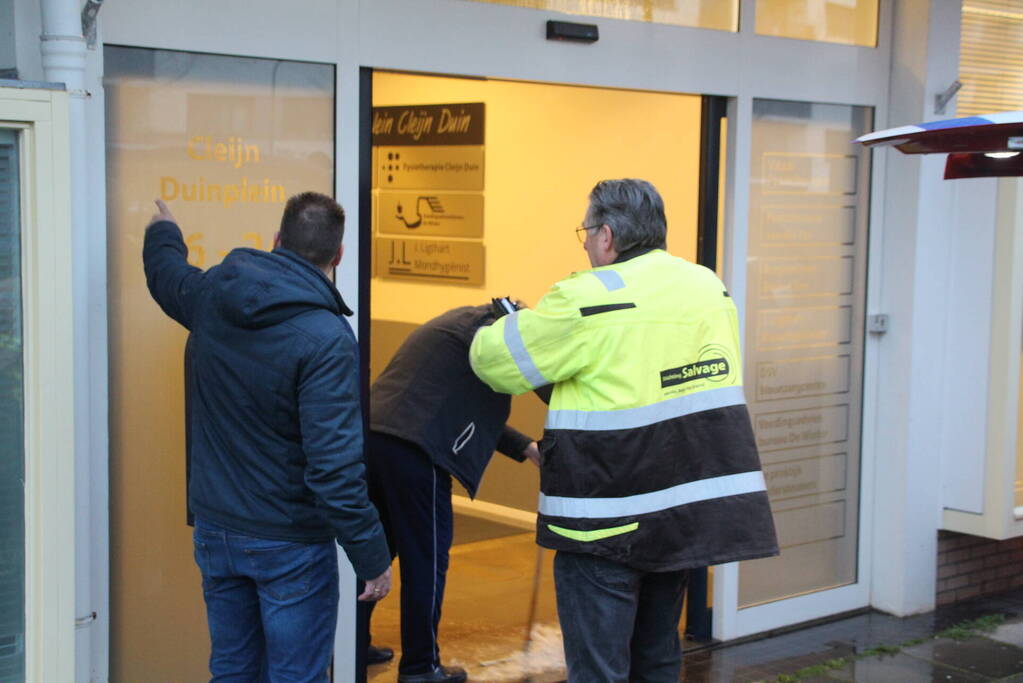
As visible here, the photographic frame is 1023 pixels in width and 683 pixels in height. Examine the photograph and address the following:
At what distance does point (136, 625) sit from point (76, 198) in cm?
153

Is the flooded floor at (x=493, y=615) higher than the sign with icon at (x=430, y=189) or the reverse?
the reverse

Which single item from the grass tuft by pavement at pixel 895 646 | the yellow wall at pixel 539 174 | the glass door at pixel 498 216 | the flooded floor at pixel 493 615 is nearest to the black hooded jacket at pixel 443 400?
the flooded floor at pixel 493 615

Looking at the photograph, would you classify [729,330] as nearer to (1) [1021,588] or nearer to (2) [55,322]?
(2) [55,322]

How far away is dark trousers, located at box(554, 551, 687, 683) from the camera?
381 centimetres

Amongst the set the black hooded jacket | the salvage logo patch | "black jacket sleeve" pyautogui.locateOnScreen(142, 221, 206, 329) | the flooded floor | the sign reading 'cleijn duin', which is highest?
the sign reading 'cleijn duin'

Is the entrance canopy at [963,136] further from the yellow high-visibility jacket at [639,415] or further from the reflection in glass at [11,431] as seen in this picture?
the reflection in glass at [11,431]

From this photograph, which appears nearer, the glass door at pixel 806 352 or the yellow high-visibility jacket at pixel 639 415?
the yellow high-visibility jacket at pixel 639 415

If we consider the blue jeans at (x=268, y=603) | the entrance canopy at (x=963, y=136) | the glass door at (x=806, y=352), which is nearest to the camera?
the blue jeans at (x=268, y=603)

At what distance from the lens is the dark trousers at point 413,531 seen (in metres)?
5.25

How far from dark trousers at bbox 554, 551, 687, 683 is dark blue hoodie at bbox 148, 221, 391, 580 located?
0.58 metres

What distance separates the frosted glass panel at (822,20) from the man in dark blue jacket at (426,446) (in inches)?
85.9

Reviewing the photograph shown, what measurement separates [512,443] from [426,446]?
1.47 ft

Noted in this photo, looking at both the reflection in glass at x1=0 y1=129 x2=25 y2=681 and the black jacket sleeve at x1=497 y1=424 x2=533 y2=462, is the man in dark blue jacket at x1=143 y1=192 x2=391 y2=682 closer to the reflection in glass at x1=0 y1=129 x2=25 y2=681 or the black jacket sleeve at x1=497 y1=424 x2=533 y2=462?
the reflection in glass at x1=0 y1=129 x2=25 y2=681

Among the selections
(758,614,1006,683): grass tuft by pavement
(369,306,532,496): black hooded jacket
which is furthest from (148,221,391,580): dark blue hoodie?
(758,614,1006,683): grass tuft by pavement
